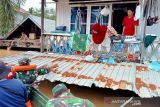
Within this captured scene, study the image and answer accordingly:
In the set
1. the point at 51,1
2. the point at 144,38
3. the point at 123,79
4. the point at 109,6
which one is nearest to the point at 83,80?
the point at 123,79

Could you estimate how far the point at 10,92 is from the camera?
7.56 feet

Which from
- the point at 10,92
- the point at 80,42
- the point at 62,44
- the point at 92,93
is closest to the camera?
the point at 10,92

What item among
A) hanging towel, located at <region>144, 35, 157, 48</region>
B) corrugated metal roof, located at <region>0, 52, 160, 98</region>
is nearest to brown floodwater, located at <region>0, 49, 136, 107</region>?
corrugated metal roof, located at <region>0, 52, 160, 98</region>

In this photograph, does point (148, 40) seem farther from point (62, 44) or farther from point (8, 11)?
point (8, 11)

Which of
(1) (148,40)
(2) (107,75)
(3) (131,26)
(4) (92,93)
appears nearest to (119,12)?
(3) (131,26)

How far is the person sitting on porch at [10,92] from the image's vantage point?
2275mm

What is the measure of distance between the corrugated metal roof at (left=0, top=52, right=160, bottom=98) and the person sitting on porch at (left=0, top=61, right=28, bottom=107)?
229cm

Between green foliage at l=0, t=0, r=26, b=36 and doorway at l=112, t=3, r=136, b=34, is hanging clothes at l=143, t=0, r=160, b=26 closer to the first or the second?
doorway at l=112, t=3, r=136, b=34

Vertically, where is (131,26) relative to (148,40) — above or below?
above

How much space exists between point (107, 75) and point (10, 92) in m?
3.10

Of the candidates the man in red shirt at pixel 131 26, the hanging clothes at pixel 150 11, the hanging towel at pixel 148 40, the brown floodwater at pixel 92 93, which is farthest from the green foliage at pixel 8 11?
the hanging towel at pixel 148 40

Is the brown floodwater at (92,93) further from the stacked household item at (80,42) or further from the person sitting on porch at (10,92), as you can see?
the person sitting on porch at (10,92)

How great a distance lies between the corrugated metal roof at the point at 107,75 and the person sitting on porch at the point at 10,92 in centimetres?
229

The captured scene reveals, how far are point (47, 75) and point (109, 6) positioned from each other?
20.1 feet
